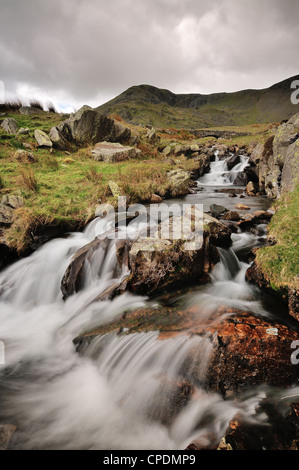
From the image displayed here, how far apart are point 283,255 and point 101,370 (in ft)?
13.8

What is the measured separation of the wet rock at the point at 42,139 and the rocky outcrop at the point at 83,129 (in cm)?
57

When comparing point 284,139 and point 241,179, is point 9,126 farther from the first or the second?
point 241,179

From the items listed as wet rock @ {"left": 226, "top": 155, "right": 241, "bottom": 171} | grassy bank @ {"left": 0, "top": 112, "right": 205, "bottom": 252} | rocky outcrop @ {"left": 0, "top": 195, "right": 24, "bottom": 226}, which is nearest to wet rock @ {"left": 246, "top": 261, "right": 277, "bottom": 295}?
grassy bank @ {"left": 0, "top": 112, "right": 205, "bottom": 252}

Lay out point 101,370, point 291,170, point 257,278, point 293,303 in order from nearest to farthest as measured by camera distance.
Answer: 1. point 101,370
2. point 293,303
3. point 257,278
4. point 291,170

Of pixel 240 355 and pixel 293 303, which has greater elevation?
pixel 293 303

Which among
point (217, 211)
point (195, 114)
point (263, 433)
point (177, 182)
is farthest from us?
point (195, 114)

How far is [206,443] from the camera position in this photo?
2.48 m

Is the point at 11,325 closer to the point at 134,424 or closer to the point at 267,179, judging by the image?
the point at 134,424

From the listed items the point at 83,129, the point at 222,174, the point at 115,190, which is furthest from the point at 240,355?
the point at 222,174

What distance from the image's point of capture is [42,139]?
555 inches

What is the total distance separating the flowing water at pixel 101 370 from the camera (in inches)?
111

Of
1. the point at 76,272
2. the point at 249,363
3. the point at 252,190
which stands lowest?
the point at 249,363

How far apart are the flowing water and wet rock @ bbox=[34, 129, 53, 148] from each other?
10880 millimetres
